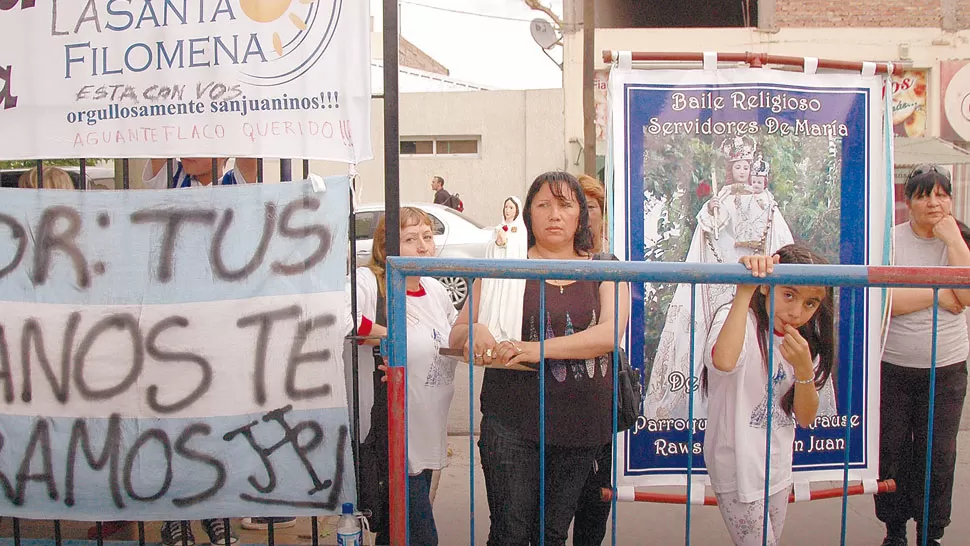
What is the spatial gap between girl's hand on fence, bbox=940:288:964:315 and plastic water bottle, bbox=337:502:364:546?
2504mm

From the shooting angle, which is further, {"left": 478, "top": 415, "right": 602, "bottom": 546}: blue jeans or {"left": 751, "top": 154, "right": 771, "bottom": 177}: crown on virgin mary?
{"left": 751, "top": 154, "right": 771, "bottom": 177}: crown on virgin mary

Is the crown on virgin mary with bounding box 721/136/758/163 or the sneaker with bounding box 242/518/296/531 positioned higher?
the crown on virgin mary with bounding box 721/136/758/163

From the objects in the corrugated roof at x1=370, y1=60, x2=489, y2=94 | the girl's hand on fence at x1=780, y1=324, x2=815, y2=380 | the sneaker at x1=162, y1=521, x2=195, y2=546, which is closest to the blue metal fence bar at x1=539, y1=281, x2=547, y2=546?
the girl's hand on fence at x1=780, y1=324, x2=815, y2=380

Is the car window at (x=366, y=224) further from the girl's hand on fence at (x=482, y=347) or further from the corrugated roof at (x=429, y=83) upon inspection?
the corrugated roof at (x=429, y=83)

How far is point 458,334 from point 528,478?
0.54 meters

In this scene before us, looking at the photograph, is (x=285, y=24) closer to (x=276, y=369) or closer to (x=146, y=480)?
(x=276, y=369)

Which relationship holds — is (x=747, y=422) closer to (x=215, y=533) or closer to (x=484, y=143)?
(x=215, y=533)

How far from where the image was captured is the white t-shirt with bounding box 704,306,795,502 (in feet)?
9.39

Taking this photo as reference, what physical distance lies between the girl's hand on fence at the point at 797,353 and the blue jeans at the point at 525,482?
698mm

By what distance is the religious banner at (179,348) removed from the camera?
2.94 metres

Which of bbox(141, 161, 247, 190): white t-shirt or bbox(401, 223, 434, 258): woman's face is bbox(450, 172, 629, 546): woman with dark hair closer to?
bbox(401, 223, 434, 258): woman's face

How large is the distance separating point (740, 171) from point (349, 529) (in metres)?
2.23

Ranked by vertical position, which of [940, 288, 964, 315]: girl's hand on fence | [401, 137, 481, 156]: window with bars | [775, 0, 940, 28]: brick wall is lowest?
[940, 288, 964, 315]: girl's hand on fence

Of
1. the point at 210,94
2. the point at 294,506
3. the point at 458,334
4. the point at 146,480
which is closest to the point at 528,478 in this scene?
the point at 458,334
